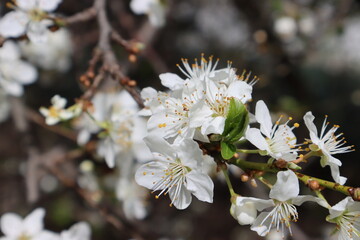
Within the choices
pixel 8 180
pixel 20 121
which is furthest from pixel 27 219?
pixel 8 180

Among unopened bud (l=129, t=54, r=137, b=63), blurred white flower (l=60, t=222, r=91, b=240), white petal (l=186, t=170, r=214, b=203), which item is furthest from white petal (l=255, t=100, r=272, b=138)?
blurred white flower (l=60, t=222, r=91, b=240)

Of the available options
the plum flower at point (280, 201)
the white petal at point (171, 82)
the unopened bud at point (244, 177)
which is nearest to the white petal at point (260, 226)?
the plum flower at point (280, 201)

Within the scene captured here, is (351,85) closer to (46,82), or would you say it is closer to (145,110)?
(46,82)

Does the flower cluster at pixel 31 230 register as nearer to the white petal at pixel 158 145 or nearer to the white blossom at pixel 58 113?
the white blossom at pixel 58 113

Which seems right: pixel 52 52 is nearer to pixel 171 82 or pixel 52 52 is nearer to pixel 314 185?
pixel 171 82

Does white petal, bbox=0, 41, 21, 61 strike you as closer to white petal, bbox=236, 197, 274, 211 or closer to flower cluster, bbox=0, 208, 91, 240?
flower cluster, bbox=0, 208, 91, 240
